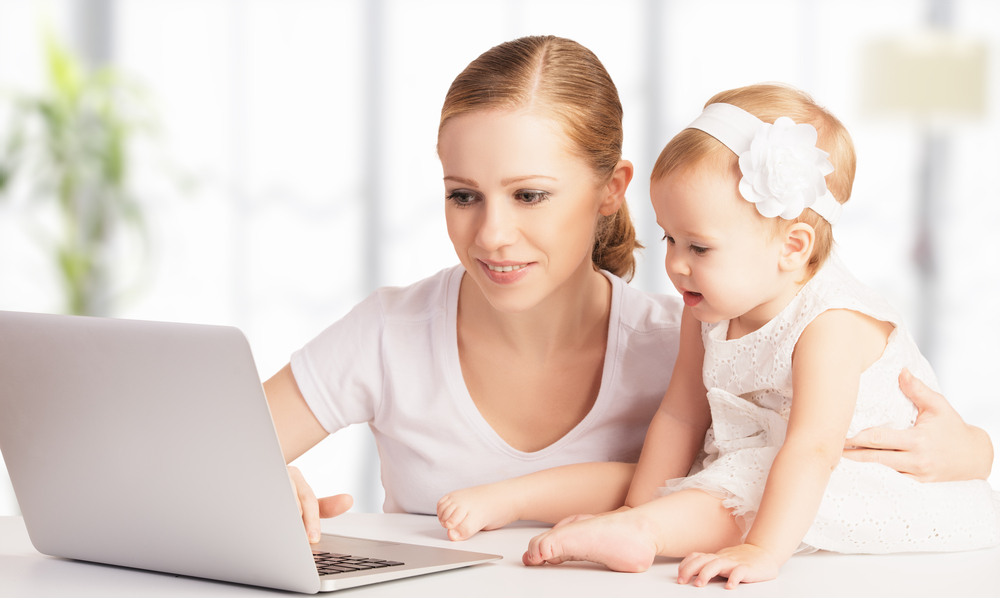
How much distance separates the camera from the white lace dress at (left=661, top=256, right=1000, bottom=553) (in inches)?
39.0

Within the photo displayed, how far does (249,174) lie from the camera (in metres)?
3.57

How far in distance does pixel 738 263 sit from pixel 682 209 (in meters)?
0.09

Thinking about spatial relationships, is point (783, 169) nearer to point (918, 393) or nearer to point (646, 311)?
point (918, 393)

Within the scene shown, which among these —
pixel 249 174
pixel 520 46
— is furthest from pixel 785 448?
pixel 249 174

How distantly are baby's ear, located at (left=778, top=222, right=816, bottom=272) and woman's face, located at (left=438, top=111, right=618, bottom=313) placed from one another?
30 centimetres

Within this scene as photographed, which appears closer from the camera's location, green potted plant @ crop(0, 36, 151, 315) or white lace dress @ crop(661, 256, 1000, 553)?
white lace dress @ crop(661, 256, 1000, 553)

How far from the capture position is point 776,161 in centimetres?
102

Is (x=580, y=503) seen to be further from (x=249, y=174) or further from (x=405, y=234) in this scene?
(x=249, y=174)

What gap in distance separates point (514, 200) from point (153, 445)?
0.60 m

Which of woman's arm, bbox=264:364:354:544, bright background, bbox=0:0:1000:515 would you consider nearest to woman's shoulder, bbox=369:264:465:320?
woman's arm, bbox=264:364:354:544

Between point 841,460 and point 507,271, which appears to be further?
point 507,271

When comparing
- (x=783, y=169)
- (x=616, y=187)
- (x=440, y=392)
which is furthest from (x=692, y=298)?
(x=440, y=392)

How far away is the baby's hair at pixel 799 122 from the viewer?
3.51 ft

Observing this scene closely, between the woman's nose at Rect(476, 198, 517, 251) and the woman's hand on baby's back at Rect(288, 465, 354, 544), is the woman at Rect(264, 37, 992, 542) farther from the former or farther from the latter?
the woman's hand on baby's back at Rect(288, 465, 354, 544)
